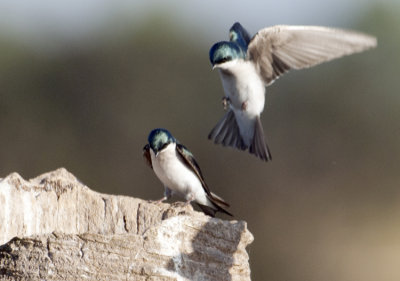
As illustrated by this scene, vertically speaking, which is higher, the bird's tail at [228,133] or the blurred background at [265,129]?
the blurred background at [265,129]

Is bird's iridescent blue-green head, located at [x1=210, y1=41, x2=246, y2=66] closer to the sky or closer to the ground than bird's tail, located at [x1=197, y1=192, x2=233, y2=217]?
closer to the sky

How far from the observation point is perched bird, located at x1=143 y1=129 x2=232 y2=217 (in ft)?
17.4

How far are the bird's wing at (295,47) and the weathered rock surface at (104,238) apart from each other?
101cm

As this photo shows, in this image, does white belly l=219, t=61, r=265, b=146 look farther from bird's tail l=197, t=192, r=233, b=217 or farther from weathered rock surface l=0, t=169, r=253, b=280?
weathered rock surface l=0, t=169, r=253, b=280

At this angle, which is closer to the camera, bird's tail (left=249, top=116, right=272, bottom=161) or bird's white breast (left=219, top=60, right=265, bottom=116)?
bird's white breast (left=219, top=60, right=265, bottom=116)

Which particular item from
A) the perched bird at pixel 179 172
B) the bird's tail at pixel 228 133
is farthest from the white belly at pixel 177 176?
the bird's tail at pixel 228 133

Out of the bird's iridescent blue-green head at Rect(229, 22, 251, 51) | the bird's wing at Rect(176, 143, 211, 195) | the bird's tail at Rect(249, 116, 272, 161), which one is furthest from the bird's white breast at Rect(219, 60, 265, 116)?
the bird's wing at Rect(176, 143, 211, 195)

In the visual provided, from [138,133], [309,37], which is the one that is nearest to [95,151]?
[138,133]

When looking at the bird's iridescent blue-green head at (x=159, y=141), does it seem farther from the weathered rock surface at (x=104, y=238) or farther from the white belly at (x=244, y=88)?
the weathered rock surface at (x=104, y=238)

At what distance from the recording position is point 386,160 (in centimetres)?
1030

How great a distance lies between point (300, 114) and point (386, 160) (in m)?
0.87

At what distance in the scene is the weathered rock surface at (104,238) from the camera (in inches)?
142

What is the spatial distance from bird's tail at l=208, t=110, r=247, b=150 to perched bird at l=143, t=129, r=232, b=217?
170mm

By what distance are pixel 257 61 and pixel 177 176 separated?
0.64 m
